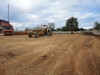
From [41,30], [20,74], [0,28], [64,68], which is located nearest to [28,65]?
[20,74]

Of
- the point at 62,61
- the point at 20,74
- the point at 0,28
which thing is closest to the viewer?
the point at 20,74

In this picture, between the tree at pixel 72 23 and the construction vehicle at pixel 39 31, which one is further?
the tree at pixel 72 23

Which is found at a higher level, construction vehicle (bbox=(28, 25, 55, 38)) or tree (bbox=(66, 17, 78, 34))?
tree (bbox=(66, 17, 78, 34))

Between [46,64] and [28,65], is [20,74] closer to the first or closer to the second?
[28,65]

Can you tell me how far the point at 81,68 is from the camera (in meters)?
5.28

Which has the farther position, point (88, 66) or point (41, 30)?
point (41, 30)

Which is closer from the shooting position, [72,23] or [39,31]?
[39,31]

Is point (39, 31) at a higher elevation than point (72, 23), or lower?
lower

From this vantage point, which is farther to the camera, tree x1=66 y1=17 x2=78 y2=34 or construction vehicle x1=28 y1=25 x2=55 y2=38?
tree x1=66 y1=17 x2=78 y2=34

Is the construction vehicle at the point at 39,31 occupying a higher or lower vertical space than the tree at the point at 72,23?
lower

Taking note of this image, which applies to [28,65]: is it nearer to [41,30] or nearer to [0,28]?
[41,30]

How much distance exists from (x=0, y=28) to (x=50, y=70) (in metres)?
40.4

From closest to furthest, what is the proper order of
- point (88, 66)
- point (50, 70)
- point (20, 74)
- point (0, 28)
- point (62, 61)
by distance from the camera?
1. point (20, 74)
2. point (50, 70)
3. point (88, 66)
4. point (62, 61)
5. point (0, 28)

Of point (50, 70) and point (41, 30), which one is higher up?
point (41, 30)
